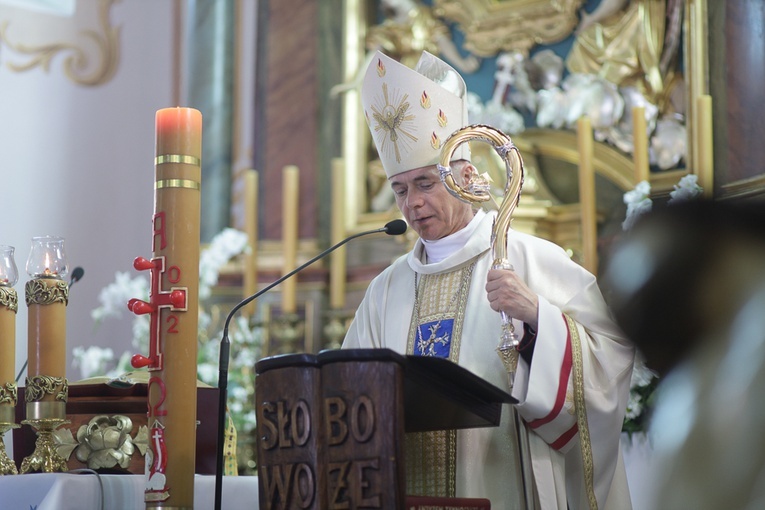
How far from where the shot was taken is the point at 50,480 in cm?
257

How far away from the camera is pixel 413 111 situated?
11.8ft

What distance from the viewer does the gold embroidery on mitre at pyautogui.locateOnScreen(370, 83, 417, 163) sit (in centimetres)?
358

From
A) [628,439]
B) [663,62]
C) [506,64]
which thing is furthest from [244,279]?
[628,439]

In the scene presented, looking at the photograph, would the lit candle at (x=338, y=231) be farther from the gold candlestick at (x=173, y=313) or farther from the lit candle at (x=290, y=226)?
the gold candlestick at (x=173, y=313)

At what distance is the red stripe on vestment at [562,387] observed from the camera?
115 inches

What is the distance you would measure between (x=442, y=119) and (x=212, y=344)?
8.34 feet

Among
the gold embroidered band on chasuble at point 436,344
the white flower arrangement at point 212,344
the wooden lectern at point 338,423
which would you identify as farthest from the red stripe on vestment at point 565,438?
the white flower arrangement at point 212,344

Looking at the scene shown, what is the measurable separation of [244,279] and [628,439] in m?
2.90

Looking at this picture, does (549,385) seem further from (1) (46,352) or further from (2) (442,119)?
(1) (46,352)

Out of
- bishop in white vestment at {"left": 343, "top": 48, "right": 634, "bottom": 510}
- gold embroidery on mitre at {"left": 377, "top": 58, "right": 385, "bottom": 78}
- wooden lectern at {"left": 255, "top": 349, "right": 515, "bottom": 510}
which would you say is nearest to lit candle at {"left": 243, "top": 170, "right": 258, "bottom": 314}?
bishop in white vestment at {"left": 343, "top": 48, "right": 634, "bottom": 510}

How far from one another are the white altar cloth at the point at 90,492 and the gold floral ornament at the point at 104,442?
16 centimetres

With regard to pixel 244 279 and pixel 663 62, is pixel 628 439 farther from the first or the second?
pixel 244 279

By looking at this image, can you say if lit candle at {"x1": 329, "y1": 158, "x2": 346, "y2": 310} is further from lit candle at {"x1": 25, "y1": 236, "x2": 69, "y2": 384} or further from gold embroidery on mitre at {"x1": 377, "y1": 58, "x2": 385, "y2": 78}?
lit candle at {"x1": 25, "y1": 236, "x2": 69, "y2": 384}

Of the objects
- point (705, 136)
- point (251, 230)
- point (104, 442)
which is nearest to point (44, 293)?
point (104, 442)
